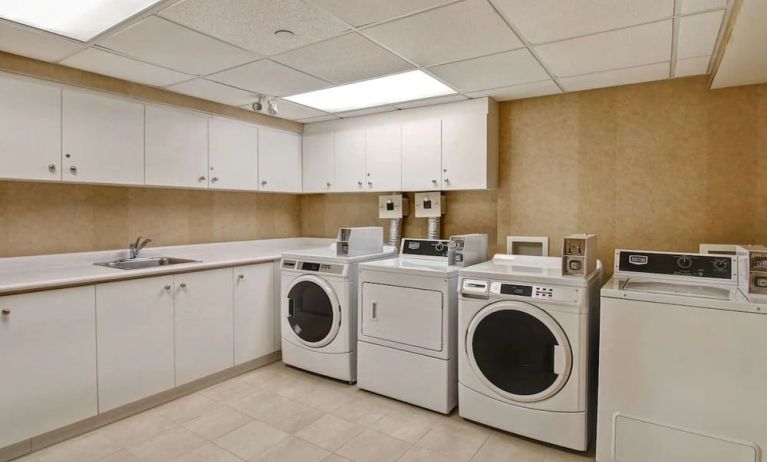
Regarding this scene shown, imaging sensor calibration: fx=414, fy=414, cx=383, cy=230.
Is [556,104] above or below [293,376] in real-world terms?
above

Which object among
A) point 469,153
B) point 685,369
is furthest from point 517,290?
point 469,153

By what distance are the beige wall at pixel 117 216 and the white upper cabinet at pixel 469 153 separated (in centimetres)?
212

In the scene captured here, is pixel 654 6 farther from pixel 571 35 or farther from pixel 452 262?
pixel 452 262

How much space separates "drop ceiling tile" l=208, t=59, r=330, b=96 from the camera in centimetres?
285

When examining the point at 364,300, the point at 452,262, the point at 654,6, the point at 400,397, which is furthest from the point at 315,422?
the point at 654,6

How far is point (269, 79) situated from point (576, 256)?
246 centimetres

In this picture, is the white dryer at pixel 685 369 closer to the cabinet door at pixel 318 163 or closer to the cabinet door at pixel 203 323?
the cabinet door at pixel 203 323

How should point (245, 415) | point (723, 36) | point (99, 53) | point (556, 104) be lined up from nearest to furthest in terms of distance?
point (723, 36) < point (99, 53) < point (245, 415) < point (556, 104)

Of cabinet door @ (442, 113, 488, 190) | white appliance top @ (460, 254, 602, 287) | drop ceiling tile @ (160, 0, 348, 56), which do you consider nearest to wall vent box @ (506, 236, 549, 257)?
white appliance top @ (460, 254, 602, 287)

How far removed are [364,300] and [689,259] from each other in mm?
2109

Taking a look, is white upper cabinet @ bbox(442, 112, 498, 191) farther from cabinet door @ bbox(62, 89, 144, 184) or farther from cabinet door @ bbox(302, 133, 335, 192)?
cabinet door @ bbox(62, 89, 144, 184)

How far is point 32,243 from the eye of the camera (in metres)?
2.89

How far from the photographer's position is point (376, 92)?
342 cm

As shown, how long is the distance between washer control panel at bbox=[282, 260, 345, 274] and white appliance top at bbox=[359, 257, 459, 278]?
27cm
